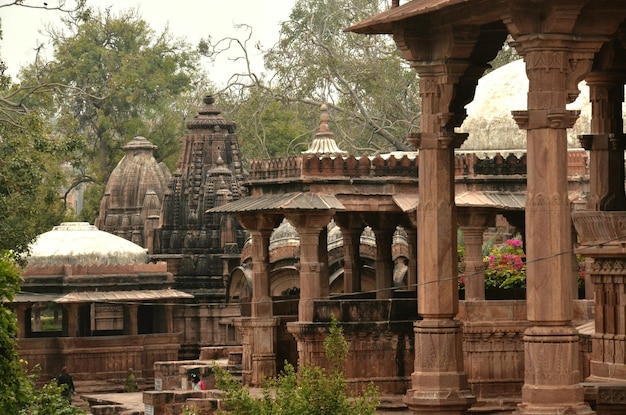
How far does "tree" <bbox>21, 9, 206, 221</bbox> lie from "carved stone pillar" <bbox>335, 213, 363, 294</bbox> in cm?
3805

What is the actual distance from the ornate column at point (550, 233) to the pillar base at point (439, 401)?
1.55 meters

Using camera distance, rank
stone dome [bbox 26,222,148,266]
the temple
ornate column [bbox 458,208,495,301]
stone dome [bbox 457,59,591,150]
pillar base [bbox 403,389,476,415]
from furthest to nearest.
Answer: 1. stone dome [bbox 26,222,148,266]
2. stone dome [bbox 457,59,591,150]
3. ornate column [bbox 458,208,495,301]
4. pillar base [bbox 403,389,476,415]
5. the temple

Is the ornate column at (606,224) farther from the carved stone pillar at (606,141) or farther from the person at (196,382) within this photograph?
the person at (196,382)

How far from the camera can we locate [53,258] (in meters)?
40.8

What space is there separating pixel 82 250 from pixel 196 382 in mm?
10607

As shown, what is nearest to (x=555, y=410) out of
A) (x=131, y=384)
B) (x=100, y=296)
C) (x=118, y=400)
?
(x=118, y=400)

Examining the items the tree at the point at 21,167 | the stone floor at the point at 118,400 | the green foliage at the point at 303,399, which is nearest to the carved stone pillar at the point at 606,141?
the green foliage at the point at 303,399

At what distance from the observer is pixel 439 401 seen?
18.0m

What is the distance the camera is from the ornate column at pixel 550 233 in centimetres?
1645

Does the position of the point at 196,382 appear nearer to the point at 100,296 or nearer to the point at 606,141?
the point at 100,296

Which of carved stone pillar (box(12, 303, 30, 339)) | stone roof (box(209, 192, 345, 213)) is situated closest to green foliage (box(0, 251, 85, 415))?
stone roof (box(209, 192, 345, 213))

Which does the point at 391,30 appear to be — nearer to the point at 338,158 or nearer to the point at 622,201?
the point at 622,201

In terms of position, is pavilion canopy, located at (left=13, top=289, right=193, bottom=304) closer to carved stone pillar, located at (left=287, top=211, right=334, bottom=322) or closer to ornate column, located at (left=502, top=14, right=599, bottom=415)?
carved stone pillar, located at (left=287, top=211, right=334, bottom=322)

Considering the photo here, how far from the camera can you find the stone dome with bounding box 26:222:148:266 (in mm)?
40906
